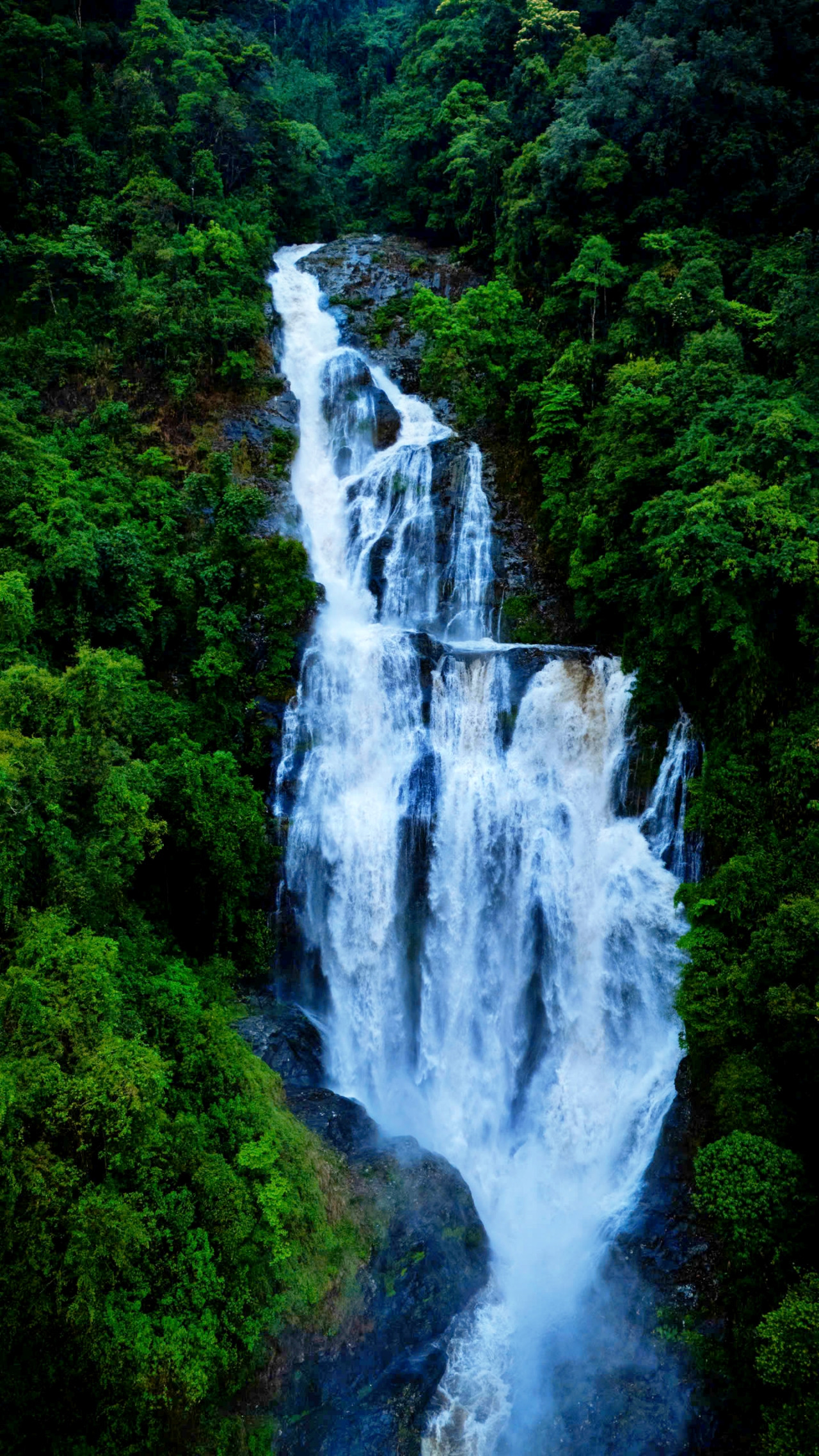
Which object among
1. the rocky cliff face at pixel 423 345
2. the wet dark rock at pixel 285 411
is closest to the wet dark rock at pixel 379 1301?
the rocky cliff face at pixel 423 345

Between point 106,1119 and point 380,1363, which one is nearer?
point 106,1119

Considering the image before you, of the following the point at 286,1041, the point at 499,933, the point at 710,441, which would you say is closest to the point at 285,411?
the point at 710,441

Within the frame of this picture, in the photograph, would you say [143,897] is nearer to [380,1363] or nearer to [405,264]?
[380,1363]

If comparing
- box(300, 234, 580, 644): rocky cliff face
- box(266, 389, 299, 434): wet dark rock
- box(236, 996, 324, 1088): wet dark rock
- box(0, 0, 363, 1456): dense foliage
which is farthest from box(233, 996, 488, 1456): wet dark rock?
box(266, 389, 299, 434): wet dark rock

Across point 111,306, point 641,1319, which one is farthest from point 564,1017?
point 111,306

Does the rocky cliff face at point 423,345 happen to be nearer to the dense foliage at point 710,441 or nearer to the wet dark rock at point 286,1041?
the dense foliage at point 710,441

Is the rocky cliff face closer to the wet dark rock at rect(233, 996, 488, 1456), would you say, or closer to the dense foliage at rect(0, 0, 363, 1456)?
the dense foliage at rect(0, 0, 363, 1456)

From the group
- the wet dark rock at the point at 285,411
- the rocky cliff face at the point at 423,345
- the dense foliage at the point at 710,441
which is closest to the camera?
the dense foliage at the point at 710,441
